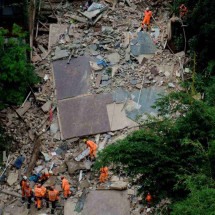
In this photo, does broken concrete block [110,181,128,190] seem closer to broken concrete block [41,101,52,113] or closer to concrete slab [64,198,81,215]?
concrete slab [64,198,81,215]

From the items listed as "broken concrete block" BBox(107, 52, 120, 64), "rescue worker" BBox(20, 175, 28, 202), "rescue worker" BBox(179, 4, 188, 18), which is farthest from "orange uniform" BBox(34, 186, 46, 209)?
"rescue worker" BBox(179, 4, 188, 18)

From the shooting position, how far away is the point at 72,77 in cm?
1622

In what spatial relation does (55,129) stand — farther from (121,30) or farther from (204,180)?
(204,180)

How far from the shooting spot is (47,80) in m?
16.3

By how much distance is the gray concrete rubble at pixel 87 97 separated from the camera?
1404 centimetres

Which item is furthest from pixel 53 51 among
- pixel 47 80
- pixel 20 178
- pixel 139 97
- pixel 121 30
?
pixel 20 178

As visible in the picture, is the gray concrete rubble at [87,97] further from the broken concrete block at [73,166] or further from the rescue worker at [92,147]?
the rescue worker at [92,147]

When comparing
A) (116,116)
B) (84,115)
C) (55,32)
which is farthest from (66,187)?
(55,32)

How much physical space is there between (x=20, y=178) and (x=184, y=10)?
746cm

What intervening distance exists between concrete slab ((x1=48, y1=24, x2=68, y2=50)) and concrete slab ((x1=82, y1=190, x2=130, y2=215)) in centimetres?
576

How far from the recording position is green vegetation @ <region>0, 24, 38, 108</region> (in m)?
13.5

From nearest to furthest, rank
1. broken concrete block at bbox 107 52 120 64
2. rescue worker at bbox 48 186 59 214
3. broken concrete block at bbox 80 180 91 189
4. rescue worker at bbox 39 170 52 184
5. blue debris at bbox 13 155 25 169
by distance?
rescue worker at bbox 48 186 59 214, broken concrete block at bbox 80 180 91 189, rescue worker at bbox 39 170 52 184, blue debris at bbox 13 155 25 169, broken concrete block at bbox 107 52 120 64

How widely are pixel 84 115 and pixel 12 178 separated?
2.76 metres

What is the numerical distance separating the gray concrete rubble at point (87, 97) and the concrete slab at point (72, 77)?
31mm
